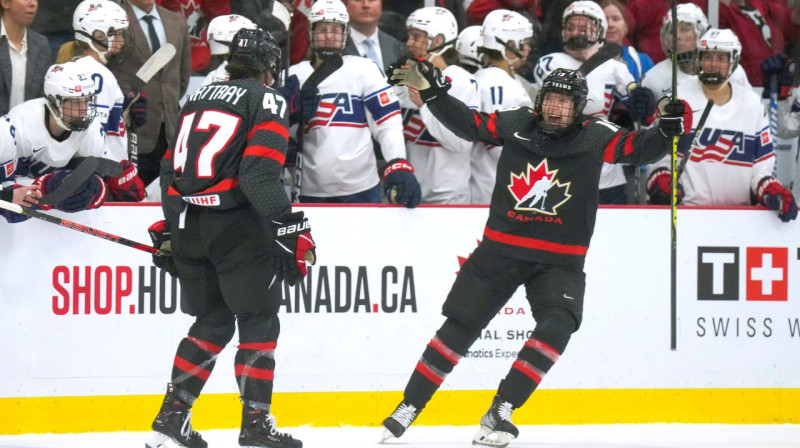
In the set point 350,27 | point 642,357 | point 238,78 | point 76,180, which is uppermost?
point 350,27

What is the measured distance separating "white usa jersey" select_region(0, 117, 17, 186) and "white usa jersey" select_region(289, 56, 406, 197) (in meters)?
1.25

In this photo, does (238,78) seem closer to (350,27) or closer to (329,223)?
(329,223)

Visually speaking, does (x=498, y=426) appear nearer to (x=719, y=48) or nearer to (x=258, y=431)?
(x=258, y=431)

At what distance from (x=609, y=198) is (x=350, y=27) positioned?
1.44 meters

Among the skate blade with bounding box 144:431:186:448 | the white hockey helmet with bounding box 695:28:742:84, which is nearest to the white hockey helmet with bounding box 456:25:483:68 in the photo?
the white hockey helmet with bounding box 695:28:742:84

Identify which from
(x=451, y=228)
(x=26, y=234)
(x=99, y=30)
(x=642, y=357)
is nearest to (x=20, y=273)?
(x=26, y=234)

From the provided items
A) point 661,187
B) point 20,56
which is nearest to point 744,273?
point 661,187

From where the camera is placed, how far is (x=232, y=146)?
4504 millimetres

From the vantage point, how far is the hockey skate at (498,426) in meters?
4.95

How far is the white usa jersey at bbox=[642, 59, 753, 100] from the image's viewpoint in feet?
21.0

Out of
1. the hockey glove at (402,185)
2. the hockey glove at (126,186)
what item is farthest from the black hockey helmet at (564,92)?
the hockey glove at (126,186)

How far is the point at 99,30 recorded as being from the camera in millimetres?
5898

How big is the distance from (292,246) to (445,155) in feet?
5.65

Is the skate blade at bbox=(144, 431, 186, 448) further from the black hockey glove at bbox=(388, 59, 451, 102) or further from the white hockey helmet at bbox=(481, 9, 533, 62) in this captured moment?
the white hockey helmet at bbox=(481, 9, 533, 62)
